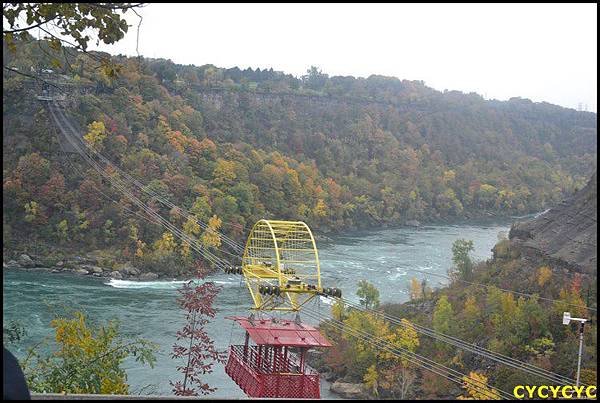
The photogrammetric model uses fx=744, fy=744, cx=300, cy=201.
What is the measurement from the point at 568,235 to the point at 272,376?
14.9 meters

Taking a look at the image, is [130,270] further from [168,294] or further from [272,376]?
[272,376]

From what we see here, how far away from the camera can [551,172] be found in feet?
218

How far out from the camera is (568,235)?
72.4ft

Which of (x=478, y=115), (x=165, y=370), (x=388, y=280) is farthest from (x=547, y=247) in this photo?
(x=478, y=115)

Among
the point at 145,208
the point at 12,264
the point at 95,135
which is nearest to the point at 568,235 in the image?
the point at 12,264

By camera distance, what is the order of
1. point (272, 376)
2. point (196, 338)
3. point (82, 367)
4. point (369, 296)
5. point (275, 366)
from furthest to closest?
point (369, 296), point (275, 366), point (272, 376), point (196, 338), point (82, 367)

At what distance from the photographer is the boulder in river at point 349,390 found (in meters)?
16.9

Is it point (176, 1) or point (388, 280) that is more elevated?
point (176, 1)

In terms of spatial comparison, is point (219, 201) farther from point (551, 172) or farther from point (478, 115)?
point (478, 115)

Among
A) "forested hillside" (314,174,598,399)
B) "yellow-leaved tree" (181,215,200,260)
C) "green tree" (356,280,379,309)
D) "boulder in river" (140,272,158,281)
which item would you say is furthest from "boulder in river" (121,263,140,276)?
"green tree" (356,280,379,309)

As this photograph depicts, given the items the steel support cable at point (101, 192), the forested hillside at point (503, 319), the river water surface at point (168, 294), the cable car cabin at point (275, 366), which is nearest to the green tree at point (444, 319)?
the forested hillside at point (503, 319)

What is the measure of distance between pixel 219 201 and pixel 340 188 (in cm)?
1440

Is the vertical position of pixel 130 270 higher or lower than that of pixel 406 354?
lower

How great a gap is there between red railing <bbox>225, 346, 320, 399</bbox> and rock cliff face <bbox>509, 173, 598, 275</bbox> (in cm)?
1181
